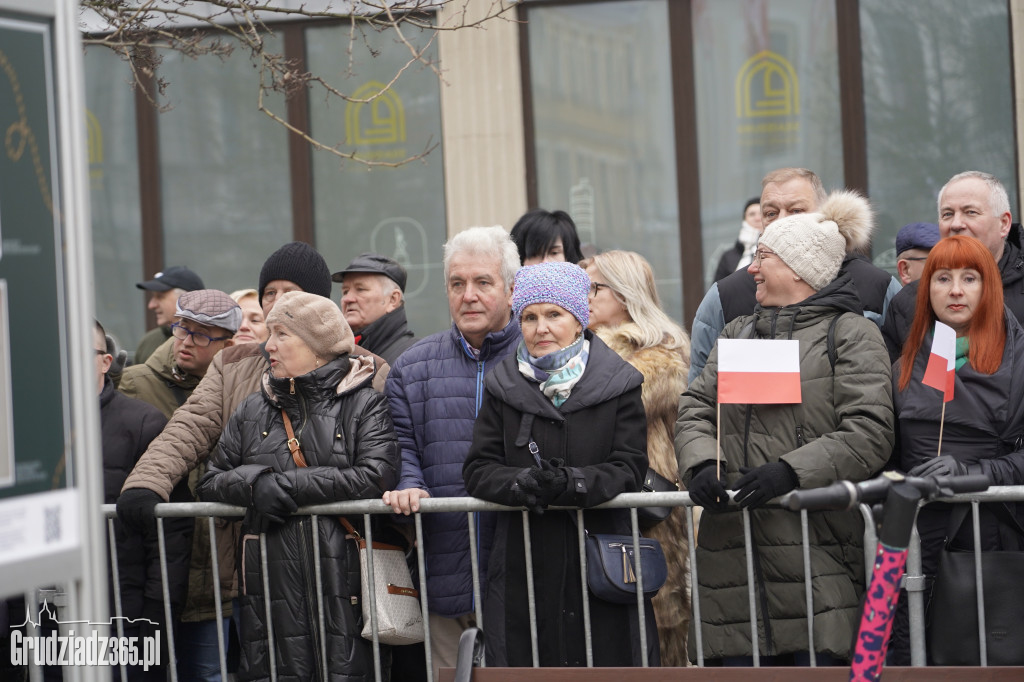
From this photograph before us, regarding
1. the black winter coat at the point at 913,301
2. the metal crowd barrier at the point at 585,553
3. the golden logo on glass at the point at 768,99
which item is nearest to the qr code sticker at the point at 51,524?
the metal crowd barrier at the point at 585,553

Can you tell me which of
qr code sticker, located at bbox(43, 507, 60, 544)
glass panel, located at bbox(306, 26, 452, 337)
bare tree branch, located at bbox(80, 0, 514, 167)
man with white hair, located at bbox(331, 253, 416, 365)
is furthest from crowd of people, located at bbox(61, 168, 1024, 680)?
glass panel, located at bbox(306, 26, 452, 337)

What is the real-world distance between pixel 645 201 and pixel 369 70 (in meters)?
2.51

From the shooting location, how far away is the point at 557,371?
470 cm

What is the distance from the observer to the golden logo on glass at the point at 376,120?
34.6 ft

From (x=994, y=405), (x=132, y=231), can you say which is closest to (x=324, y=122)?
(x=132, y=231)

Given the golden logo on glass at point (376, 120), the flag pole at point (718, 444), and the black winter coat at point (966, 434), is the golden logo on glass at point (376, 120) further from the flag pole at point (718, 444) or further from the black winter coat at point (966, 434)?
the black winter coat at point (966, 434)

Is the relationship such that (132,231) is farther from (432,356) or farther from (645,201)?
(432,356)

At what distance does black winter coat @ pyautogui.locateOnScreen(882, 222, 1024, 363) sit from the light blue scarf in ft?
4.17

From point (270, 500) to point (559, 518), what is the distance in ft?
3.47

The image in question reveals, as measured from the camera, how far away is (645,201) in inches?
409

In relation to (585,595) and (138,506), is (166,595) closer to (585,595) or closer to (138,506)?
(138,506)

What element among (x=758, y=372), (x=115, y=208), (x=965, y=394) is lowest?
(x=965, y=394)

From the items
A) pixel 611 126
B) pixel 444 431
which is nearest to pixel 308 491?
pixel 444 431

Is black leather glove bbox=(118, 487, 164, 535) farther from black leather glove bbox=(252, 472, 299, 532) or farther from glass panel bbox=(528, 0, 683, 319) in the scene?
glass panel bbox=(528, 0, 683, 319)
